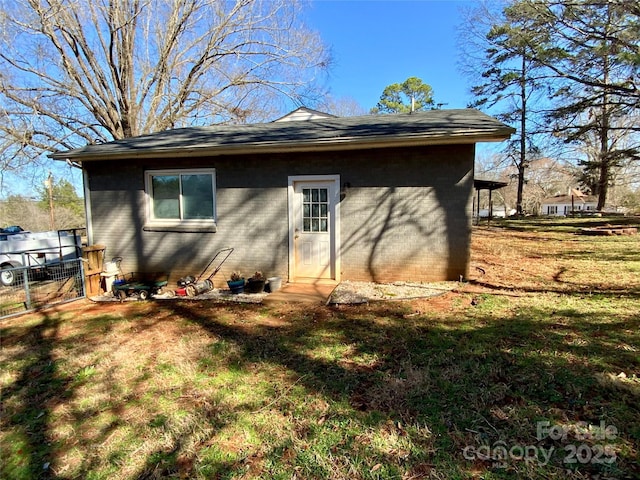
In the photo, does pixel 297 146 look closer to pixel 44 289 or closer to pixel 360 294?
pixel 360 294

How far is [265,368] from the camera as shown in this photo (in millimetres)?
3592

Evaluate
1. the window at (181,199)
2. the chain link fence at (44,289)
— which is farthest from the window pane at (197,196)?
the chain link fence at (44,289)

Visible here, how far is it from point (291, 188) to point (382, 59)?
1231 centimetres

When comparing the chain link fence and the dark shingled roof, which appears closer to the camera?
the dark shingled roof

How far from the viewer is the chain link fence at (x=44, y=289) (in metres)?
6.23

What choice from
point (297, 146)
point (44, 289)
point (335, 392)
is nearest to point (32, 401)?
point (335, 392)

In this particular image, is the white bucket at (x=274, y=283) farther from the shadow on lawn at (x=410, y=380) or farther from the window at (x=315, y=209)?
the shadow on lawn at (x=410, y=380)

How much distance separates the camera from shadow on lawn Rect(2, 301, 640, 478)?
7.81ft

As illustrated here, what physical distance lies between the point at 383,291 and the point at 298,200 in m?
2.56

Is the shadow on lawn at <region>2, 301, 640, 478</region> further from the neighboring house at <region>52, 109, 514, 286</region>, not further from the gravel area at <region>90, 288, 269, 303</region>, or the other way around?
the neighboring house at <region>52, 109, 514, 286</region>

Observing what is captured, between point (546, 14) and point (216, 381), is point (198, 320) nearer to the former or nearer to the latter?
point (216, 381)

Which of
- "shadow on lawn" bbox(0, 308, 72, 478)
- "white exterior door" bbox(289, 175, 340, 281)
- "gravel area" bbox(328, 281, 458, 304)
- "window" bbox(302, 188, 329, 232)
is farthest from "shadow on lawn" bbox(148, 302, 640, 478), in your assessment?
"window" bbox(302, 188, 329, 232)

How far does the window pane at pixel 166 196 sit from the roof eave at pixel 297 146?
2.06 ft

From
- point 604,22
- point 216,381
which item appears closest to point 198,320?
point 216,381
